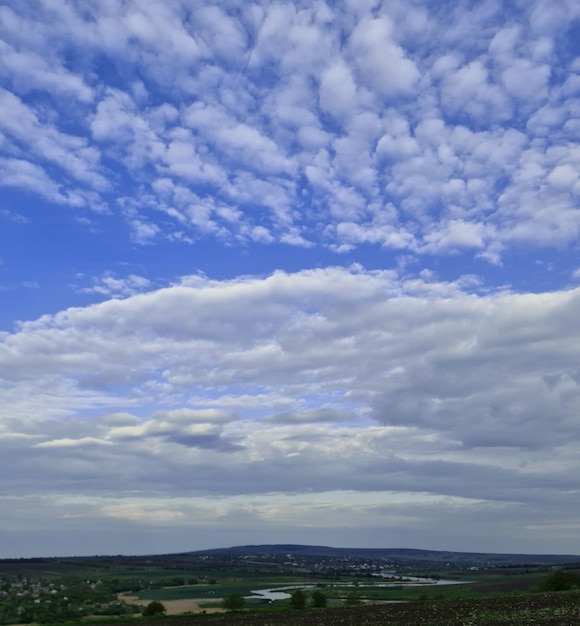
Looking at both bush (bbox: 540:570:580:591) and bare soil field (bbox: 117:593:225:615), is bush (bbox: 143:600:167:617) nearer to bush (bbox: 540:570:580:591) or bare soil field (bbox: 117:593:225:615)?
bare soil field (bbox: 117:593:225:615)

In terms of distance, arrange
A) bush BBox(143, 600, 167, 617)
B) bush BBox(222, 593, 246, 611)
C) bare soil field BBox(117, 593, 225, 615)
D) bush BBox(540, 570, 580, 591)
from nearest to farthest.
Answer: bush BBox(143, 600, 167, 617), bush BBox(222, 593, 246, 611), bush BBox(540, 570, 580, 591), bare soil field BBox(117, 593, 225, 615)

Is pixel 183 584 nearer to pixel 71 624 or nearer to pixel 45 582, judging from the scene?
pixel 45 582

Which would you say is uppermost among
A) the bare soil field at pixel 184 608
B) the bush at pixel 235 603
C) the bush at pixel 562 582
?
the bush at pixel 562 582

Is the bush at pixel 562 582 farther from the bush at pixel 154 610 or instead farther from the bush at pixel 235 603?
the bush at pixel 154 610

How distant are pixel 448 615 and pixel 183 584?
160661 millimetres

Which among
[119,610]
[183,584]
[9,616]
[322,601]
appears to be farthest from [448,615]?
[183,584]

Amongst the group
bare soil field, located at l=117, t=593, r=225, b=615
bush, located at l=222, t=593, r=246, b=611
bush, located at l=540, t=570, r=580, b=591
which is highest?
bush, located at l=540, t=570, r=580, b=591

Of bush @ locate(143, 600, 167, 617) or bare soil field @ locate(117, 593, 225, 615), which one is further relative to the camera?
bare soil field @ locate(117, 593, 225, 615)

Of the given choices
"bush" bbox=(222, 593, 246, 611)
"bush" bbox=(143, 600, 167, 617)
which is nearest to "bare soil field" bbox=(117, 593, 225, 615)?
"bush" bbox=(222, 593, 246, 611)

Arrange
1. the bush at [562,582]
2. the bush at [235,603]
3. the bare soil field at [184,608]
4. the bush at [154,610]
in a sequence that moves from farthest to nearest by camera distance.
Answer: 1. the bare soil field at [184,608]
2. the bush at [562,582]
3. the bush at [235,603]
4. the bush at [154,610]

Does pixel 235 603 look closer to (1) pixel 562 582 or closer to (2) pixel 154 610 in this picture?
(2) pixel 154 610

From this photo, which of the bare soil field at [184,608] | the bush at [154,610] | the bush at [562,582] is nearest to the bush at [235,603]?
the bare soil field at [184,608]

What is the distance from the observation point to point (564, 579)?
9044 centimetres

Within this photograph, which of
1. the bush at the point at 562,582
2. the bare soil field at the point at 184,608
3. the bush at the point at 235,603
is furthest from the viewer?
the bare soil field at the point at 184,608
